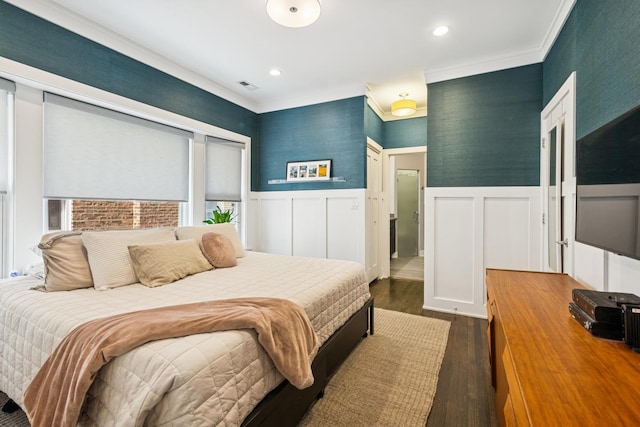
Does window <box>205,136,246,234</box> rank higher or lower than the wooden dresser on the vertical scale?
higher

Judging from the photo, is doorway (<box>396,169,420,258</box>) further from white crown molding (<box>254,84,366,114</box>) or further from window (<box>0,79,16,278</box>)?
window (<box>0,79,16,278</box>)

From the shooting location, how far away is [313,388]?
171 centimetres

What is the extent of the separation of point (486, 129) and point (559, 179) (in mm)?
973

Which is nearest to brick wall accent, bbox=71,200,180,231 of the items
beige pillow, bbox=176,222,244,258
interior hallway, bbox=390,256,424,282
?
beige pillow, bbox=176,222,244,258

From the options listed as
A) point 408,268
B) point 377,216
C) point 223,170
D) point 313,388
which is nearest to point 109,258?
point 313,388

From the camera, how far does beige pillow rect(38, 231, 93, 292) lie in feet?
6.03

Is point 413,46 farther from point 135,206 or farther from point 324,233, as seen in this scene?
point 135,206

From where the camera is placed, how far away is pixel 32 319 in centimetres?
147

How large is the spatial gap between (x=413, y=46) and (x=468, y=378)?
3046 mm

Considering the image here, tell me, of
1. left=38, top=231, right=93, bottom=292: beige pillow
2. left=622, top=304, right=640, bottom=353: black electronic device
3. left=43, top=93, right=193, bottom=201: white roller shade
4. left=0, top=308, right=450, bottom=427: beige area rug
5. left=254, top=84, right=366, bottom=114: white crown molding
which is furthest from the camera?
left=254, top=84, right=366, bottom=114: white crown molding

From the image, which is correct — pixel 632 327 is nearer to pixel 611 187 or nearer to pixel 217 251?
pixel 611 187

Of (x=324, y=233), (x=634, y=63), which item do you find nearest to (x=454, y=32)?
(x=634, y=63)

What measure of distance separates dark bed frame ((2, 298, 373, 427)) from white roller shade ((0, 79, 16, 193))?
63.2 inches

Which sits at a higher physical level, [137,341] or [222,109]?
[222,109]
